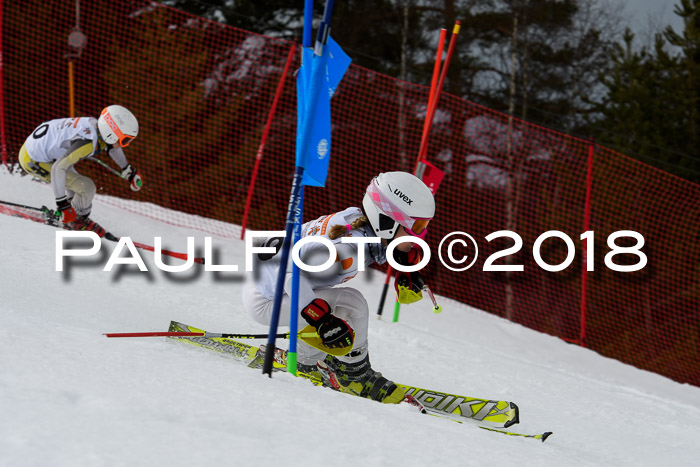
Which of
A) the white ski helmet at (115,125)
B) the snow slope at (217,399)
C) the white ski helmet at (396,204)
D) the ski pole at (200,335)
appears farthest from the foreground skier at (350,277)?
the white ski helmet at (115,125)

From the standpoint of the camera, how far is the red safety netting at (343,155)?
606 inches

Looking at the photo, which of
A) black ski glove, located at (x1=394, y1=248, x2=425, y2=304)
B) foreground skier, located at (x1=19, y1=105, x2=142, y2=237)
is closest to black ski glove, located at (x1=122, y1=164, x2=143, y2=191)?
foreground skier, located at (x1=19, y1=105, x2=142, y2=237)

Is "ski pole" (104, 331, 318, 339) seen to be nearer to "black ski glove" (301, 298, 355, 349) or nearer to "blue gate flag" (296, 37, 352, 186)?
"black ski glove" (301, 298, 355, 349)

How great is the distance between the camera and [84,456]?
178 centimetres

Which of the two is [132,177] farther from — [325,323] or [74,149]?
[325,323]

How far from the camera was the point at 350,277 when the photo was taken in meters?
3.69

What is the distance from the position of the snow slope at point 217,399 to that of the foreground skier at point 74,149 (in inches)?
29.3

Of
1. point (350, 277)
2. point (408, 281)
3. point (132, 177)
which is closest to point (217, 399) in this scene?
point (350, 277)

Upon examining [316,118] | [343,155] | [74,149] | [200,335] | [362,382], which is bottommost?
[343,155]

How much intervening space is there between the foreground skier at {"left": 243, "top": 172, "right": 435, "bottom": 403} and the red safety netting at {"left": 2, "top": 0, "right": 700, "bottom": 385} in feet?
37.9

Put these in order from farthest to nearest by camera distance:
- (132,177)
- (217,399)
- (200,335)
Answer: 1. (132,177)
2. (200,335)
3. (217,399)

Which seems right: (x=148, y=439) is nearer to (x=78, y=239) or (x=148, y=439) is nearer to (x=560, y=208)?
(x=78, y=239)

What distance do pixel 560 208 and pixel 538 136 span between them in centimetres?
165

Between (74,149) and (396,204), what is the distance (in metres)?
4.31
